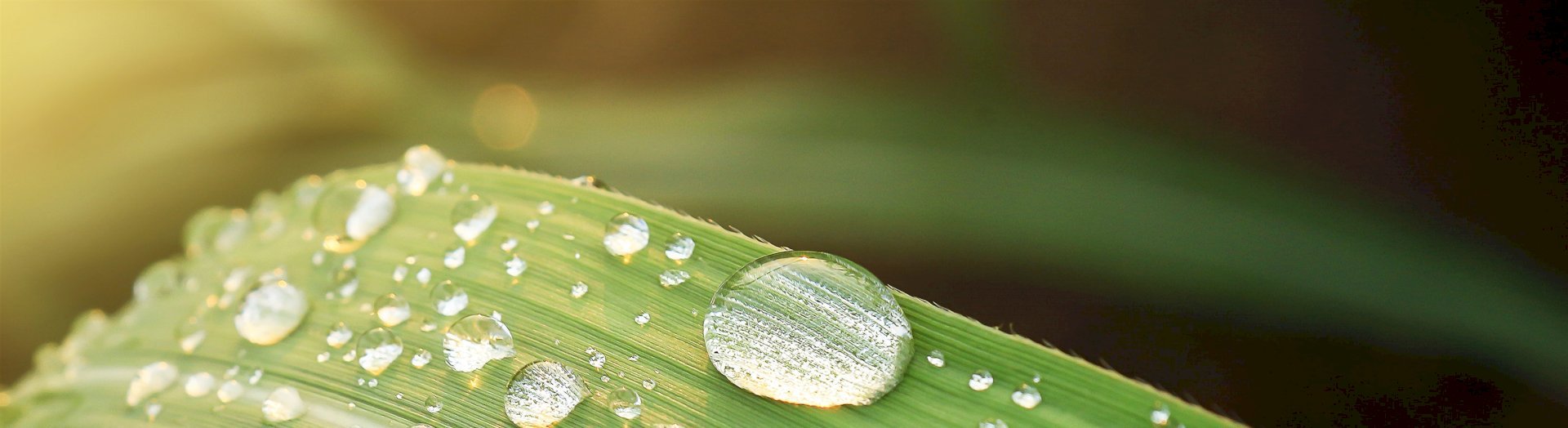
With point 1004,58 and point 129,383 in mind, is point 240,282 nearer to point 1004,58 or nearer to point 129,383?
point 129,383

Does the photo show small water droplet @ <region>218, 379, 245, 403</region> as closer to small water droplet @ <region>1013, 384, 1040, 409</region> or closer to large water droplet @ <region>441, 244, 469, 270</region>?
large water droplet @ <region>441, 244, 469, 270</region>

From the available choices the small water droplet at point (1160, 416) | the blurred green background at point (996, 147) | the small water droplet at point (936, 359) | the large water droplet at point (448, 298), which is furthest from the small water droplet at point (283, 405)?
the blurred green background at point (996, 147)

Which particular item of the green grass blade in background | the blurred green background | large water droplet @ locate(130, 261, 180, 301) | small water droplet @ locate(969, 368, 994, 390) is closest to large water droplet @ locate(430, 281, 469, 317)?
the green grass blade in background

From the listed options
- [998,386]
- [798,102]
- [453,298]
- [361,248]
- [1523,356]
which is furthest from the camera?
[798,102]

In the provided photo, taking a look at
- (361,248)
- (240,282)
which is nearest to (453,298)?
(361,248)

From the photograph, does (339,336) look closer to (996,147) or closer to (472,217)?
(472,217)

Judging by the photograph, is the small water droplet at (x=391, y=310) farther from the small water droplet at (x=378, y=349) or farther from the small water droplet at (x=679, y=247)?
the small water droplet at (x=679, y=247)
